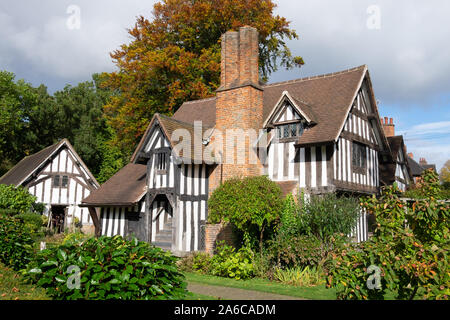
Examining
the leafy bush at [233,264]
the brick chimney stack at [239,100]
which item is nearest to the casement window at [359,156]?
the brick chimney stack at [239,100]

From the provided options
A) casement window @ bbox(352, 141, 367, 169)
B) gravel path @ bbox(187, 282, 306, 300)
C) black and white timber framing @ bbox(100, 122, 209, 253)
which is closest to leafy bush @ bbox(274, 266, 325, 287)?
gravel path @ bbox(187, 282, 306, 300)

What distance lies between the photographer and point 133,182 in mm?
18500

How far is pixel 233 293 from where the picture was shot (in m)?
8.83

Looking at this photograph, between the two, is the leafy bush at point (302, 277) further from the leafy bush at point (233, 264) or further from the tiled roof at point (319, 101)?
the tiled roof at point (319, 101)

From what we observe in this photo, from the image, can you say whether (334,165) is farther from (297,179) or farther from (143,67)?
(143,67)

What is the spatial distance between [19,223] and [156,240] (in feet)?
23.5

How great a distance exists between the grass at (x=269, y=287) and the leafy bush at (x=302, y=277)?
0.26m

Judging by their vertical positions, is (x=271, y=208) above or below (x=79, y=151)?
below

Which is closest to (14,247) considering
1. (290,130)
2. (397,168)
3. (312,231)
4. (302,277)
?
(302,277)

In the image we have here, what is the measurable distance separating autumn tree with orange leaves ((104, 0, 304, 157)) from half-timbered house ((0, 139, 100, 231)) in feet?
10.4

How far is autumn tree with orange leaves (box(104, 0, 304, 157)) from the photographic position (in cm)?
2258

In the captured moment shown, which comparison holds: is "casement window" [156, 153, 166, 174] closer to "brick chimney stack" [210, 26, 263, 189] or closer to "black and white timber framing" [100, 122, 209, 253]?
"black and white timber framing" [100, 122, 209, 253]
